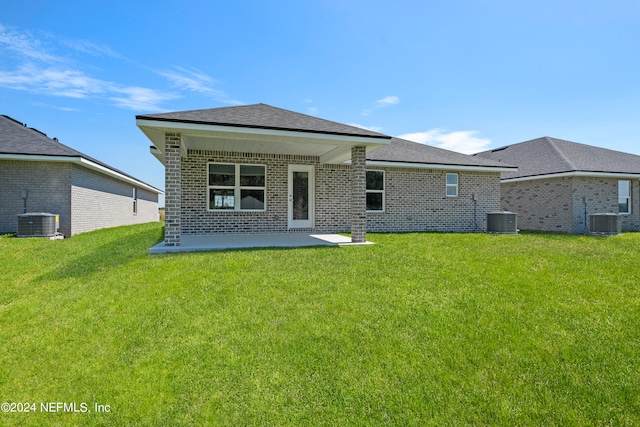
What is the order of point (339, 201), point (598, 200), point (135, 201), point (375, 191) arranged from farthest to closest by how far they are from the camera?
point (135, 201) < point (598, 200) < point (375, 191) < point (339, 201)

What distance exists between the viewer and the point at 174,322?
4289mm

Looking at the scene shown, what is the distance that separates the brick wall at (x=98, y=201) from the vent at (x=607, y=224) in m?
20.9

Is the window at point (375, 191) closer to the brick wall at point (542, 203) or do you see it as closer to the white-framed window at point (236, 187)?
the white-framed window at point (236, 187)

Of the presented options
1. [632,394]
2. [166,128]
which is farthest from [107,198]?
[632,394]

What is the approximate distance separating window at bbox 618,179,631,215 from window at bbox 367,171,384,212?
12.2m

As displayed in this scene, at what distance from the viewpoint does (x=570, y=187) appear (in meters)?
15.2

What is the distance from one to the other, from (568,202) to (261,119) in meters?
14.5

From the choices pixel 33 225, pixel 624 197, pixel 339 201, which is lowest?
pixel 33 225

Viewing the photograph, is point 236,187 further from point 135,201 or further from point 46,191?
point 135,201

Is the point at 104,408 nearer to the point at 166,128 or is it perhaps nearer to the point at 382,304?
the point at 382,304

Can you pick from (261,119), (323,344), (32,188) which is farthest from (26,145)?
(323,344)

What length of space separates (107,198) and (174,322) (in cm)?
1505

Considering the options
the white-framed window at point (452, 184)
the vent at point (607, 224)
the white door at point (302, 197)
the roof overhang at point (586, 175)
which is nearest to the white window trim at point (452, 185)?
the white-framed window at point (452, 184)

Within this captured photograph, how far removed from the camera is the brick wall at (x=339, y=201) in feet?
38.9
